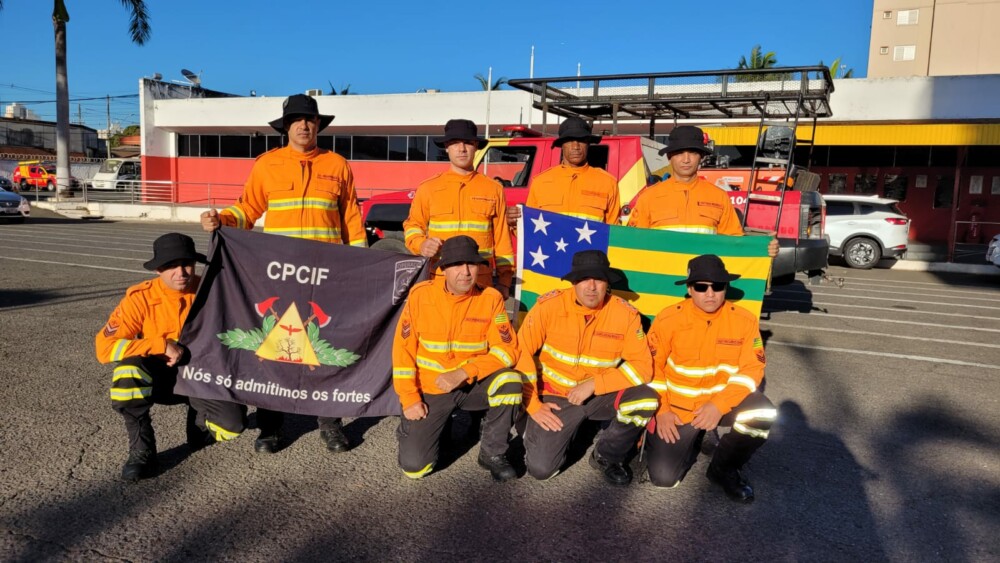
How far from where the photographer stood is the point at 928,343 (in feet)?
25.8

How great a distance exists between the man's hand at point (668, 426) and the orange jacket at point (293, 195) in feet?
7.45

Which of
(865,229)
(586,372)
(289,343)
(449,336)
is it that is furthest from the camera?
(865,229)

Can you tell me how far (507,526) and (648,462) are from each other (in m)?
0.98

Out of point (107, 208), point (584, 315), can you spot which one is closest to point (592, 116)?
point (584, 315)

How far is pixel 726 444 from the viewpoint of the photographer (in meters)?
3.83

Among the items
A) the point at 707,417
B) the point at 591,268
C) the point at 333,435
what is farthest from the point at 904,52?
the point at 333,435

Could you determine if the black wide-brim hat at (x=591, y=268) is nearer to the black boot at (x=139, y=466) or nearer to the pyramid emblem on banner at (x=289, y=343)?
the pyramid emblem on banner at (x=289, y=343)

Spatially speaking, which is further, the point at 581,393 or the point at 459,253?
the point at 581,393

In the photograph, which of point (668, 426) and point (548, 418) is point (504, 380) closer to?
point (548, 418)

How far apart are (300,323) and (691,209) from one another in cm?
274

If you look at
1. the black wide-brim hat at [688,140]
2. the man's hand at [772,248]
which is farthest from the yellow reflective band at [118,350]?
the man's hand at [772,248]

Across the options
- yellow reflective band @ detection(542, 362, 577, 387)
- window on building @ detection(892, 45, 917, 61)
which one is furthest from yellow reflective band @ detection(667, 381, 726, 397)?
window on building @ detection(892, 45, 917, 61)

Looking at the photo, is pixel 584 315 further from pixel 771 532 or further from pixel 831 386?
pixel 831 386

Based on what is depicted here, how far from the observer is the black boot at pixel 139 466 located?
12.3 ft
